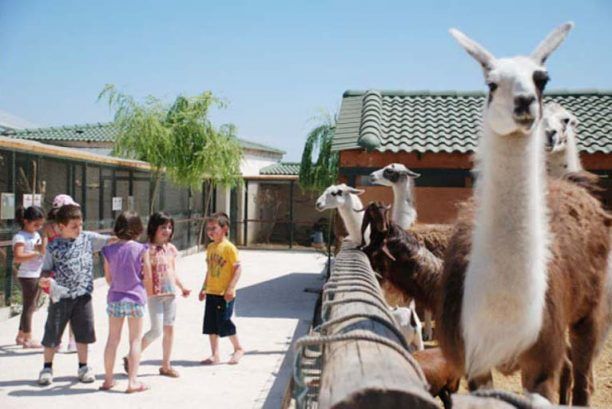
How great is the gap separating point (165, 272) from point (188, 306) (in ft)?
13.0

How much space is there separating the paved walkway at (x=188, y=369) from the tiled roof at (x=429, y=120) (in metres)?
2.79

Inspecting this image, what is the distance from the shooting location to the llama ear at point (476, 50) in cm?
259

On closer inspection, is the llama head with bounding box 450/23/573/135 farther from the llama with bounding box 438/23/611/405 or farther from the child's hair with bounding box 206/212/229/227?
the child's hair with bounding box 206/212/229/227

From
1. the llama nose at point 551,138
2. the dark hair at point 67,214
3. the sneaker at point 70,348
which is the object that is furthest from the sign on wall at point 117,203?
the llama nose at point 551,138

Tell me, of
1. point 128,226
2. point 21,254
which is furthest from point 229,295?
point 21,254

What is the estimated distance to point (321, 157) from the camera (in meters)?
17.4

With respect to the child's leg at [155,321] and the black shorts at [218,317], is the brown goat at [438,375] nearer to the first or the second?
the black shorts at [218,317]

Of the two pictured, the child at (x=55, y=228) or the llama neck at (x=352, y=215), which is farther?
the llama neck at (x=352, y=215)

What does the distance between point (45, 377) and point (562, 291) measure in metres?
4.34

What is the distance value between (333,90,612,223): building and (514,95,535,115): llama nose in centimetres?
550

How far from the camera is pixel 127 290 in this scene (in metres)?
5.15

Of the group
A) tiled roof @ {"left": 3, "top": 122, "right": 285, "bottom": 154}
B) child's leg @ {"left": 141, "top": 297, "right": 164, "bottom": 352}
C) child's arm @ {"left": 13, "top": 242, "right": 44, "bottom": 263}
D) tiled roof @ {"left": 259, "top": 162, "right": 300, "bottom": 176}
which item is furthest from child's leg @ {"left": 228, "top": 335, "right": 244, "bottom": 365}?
tiled roof @ {"left": 259, "top": 162, "right": 300, "bottom": 176}

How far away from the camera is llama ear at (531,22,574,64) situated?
265 centimetres

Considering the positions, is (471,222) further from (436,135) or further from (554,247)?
(436,135)
